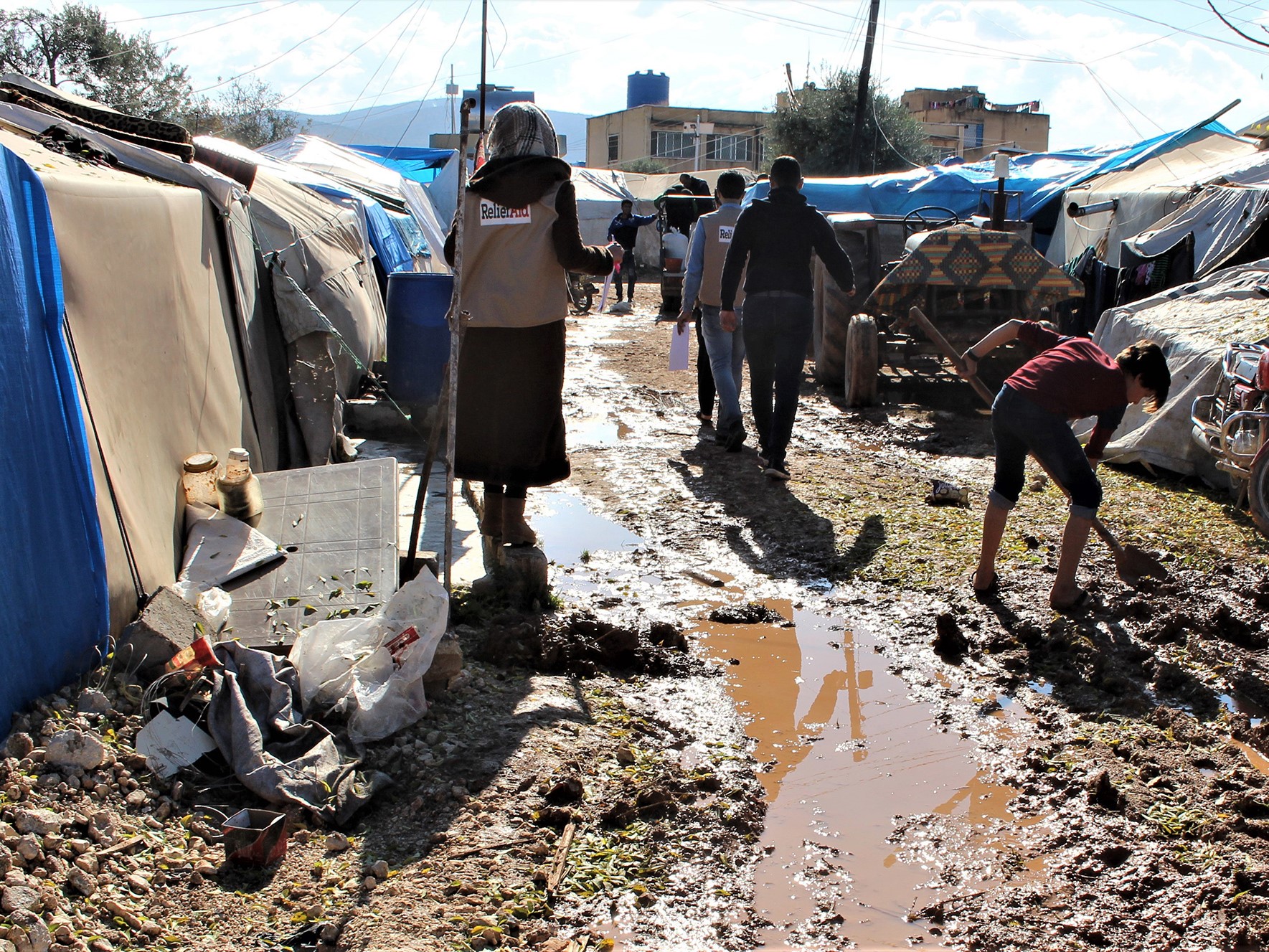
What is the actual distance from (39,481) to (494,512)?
198 centimetres

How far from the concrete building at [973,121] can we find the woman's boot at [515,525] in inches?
2106

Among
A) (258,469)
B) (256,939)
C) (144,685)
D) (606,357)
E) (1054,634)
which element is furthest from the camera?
(606,357)

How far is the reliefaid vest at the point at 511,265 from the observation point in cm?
429

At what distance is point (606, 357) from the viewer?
13266mm

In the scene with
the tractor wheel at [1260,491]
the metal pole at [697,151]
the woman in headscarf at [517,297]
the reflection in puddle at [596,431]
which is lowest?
the reflection in puddle at [596,431]

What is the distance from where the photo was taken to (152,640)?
10.5 feet

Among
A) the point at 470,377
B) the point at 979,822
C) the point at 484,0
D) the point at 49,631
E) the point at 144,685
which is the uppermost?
the point at 484,0

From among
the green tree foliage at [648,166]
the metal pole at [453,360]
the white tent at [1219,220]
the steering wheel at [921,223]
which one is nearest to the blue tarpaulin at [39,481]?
the metal pole at [453,360]

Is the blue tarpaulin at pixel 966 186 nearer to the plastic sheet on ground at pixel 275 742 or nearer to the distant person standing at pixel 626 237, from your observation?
the distant person standing at pixel 626 237

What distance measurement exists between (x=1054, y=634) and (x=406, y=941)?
307 centimetres

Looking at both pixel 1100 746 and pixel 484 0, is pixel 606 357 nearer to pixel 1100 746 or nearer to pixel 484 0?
pixel 484 0

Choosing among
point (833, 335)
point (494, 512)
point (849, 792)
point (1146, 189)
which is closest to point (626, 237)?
point (1146, 189)

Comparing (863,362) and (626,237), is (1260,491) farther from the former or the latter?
(626,237)

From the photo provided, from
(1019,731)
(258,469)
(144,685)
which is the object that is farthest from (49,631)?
(1019,731)
